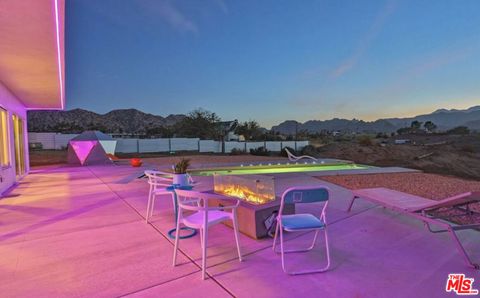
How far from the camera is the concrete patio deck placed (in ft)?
6.94

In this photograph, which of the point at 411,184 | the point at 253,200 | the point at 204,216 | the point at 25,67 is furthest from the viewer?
the point at 411,184

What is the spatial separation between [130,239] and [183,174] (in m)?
1.05

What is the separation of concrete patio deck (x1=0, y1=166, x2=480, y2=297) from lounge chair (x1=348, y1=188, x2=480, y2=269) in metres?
0.20

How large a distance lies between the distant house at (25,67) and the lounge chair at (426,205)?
14.9 feet

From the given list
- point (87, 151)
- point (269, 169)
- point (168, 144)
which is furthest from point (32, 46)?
point (168, 144)

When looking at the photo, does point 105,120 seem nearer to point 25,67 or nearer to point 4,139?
point 4,139

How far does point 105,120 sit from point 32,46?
59564 mm

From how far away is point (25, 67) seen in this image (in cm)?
579

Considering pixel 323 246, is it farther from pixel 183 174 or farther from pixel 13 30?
A: pixel 13 30

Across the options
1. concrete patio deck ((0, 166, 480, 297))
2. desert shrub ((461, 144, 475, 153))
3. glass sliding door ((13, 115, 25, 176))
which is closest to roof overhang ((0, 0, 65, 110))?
glass sliding door ((13, 115, 25, 176))

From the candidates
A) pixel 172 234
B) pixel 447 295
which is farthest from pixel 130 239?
pixel 447 295

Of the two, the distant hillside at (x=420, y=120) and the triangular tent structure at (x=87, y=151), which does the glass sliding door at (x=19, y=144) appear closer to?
the triangular tent structure at (x=87, y=151)

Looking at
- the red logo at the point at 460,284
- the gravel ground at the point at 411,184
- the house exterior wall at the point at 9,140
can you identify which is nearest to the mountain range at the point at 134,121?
the house exterior wall at the point at 9,140

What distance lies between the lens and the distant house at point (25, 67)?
3.29 meters
